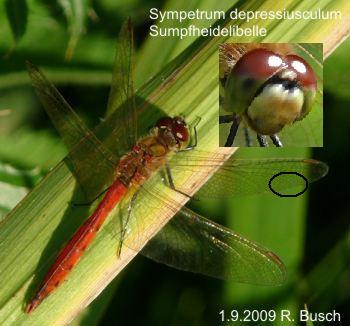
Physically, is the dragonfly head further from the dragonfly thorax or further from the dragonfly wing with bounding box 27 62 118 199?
the dragonfly wing with bounding box 27 62 118 199

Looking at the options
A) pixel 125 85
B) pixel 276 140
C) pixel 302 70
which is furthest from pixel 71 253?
pixel 302 70

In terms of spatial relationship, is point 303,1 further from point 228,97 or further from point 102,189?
point 102,189

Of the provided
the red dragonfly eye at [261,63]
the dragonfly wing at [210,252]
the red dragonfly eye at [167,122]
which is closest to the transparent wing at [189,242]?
the dragonfly wing at [210,252]

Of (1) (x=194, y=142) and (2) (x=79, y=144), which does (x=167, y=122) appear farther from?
(2) (x=79, y=144)

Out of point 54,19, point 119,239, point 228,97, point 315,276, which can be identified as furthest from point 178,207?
point 54,19

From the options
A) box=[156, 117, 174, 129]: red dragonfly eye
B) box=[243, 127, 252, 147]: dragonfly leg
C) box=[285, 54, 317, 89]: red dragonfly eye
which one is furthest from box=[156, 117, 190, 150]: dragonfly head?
box=[285, 54, 317, 89]: red dragonfly eye
